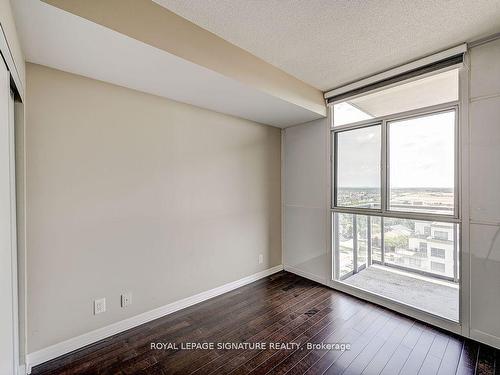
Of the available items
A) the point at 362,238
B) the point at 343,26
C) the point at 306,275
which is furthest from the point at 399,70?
the point at 306,275

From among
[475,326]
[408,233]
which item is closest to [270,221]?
[408,233]

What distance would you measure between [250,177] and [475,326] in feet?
8.80

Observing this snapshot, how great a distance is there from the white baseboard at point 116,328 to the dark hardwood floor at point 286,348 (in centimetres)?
5

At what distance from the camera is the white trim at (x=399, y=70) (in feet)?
6.67

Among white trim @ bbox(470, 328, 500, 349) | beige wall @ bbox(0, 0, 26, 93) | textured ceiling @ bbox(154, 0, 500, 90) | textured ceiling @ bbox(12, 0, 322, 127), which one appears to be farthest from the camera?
white trim @ bbox(470, 328, 500, 349)

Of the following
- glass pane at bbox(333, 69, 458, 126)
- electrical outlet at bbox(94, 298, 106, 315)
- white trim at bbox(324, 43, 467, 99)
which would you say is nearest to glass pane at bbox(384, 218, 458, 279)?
glass pane at bbox(333, 69, 458, 126)

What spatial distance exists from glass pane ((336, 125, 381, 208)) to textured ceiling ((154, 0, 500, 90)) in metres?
0.85

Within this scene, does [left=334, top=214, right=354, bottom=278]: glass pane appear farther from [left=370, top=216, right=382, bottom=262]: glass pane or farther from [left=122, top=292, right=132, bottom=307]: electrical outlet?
[left=122, top=292, right=132, bottom=307]: electrical outlet

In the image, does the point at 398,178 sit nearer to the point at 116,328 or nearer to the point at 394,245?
the point at 394,245

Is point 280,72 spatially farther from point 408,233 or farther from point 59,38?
point 408,233

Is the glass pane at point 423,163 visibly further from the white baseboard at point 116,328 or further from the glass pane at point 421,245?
the white baseboard at point 116,328

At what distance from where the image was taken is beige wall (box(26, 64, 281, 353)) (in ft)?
5.90

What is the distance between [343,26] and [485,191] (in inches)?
71.3

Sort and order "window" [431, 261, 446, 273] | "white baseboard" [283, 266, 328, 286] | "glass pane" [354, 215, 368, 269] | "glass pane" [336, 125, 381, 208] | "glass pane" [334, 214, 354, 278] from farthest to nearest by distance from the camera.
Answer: "white baseboard" [283, 266, 328, 286]
"glass pane" [334, 214, 354, 278]
"glass pane" [354, 215, 368, 269]
"glass pane" [336, 125, 381, 208]
"window" [431, 261, 446, 273]
